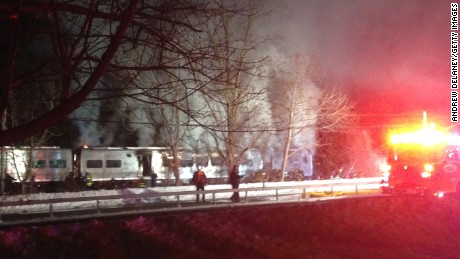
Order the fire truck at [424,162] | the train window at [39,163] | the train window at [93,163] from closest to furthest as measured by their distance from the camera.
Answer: the fire truck at [424,162]
the train window at [39,163]
the train window at [93,163]

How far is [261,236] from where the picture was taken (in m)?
11.7

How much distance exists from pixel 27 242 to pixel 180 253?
253 centimetres

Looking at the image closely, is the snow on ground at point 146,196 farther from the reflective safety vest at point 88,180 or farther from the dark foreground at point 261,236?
the dark foreground at point 261,236

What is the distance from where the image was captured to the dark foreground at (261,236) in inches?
384

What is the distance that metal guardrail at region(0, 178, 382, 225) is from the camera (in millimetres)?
21031

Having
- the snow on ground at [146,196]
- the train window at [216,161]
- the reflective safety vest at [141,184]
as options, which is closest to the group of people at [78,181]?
the reflective safety vest at [141,184]

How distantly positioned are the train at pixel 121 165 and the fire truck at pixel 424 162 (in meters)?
18.3

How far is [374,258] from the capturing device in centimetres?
1030

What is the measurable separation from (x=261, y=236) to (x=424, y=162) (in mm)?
10811

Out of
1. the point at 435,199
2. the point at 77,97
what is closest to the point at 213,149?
the point at 435,199

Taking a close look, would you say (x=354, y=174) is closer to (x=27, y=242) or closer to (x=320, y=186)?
(x=320, y=186)

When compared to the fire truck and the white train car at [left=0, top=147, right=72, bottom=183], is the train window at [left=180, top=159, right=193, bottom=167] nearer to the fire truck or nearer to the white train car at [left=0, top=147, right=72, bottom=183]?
the white train car at [left=0, top=147, right=72, bottom=183]

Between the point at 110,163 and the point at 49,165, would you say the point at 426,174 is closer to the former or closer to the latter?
the point at 110,163

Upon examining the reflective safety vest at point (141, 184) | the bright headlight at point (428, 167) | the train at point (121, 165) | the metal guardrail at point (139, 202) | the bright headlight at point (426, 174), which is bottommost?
the metal guardrail at point (139, 202)
